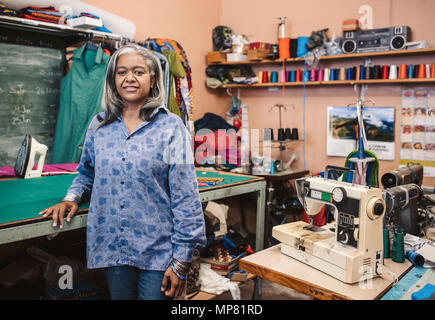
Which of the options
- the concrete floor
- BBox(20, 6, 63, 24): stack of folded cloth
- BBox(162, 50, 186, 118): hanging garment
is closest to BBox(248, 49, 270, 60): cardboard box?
BBox(162, 50, 186, 118): hanging garment

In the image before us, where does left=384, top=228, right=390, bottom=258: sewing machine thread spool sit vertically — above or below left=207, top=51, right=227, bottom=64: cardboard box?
below

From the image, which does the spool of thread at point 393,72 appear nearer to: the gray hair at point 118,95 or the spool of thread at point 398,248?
the spool of thread at point 398,248

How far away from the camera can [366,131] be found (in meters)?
4.02

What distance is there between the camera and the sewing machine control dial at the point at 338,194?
1.48 metres

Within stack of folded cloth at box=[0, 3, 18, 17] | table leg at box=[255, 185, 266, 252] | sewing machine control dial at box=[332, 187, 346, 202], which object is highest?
stack of folded cloth at box=[0, 3, 18, 17]

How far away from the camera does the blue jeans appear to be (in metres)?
1.57

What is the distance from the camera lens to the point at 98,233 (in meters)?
1.60

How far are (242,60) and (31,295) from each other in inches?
129

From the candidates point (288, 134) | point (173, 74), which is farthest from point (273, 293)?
point (173, 74)

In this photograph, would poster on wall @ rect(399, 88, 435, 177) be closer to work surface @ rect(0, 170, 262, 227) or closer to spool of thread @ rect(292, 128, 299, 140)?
spool of thread @ rect(292, 128, 299, 140)

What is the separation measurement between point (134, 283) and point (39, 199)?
647 mm

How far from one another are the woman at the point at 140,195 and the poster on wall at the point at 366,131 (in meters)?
2.93

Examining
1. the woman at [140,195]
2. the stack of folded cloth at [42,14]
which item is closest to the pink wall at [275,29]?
the stack of folded cloth at [42,14]

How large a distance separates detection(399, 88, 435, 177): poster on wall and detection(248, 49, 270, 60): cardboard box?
1.52 m
